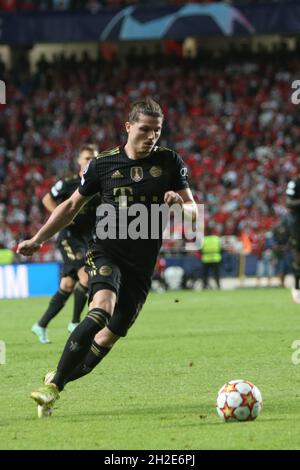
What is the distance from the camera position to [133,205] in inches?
319

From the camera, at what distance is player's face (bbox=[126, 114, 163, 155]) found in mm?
7910

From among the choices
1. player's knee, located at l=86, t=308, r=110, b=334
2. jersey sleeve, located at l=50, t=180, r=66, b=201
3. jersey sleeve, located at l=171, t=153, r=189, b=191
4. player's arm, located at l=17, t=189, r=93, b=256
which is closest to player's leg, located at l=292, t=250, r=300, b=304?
jersey sleeve, located at l=50, t=180, r=66, b=201

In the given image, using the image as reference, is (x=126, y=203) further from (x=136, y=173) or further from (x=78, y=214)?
(x=78, y=214)

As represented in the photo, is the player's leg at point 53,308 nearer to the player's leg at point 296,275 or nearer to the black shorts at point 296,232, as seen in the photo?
the black shorts at point 296,232

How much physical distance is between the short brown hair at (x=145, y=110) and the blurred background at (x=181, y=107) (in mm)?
19019

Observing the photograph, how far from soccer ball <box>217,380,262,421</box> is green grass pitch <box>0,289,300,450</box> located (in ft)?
0.30

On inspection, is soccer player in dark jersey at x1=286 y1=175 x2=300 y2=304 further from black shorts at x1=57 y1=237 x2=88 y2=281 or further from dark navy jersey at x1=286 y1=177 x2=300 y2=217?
black shorts at x1=57 y1=237 x2=88 y2=281

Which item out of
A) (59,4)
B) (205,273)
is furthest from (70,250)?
(59,4)

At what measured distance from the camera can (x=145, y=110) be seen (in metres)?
7.91

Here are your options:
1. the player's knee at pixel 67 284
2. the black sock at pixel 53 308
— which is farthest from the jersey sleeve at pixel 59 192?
the black sock at pixel 53 308

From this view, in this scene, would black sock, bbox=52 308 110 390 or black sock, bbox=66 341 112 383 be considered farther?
black sock, bbox=66 341 112 383

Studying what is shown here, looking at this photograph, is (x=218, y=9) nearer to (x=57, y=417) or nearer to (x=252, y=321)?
(x=252, y=321)
